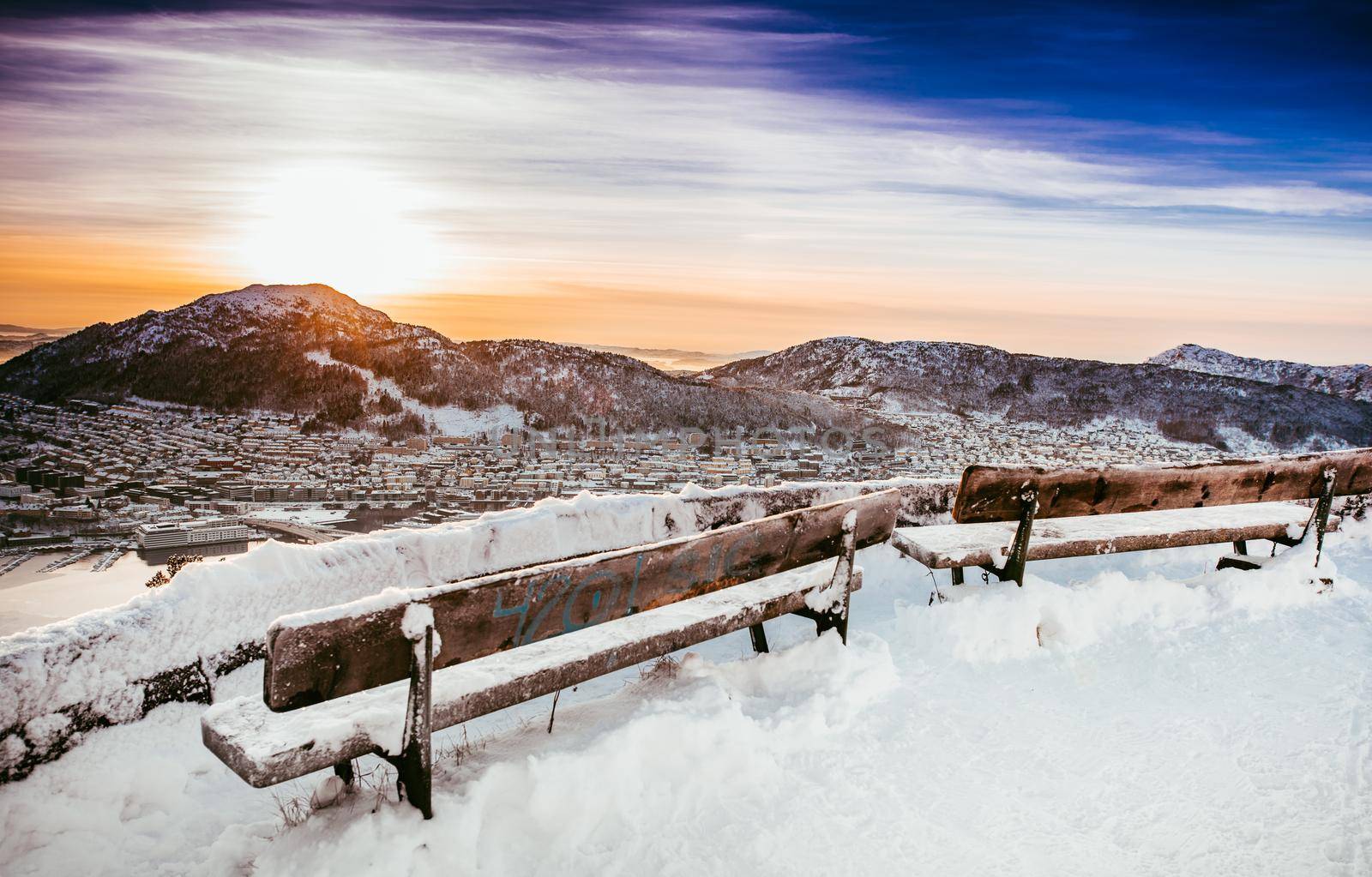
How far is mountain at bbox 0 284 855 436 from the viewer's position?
42406mm

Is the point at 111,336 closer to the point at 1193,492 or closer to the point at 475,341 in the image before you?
the point at 475,341

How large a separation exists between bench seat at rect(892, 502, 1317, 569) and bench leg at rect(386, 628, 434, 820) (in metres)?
2.71

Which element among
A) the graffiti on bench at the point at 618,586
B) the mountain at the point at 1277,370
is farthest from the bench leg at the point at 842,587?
the mountain at the point at 1277,370

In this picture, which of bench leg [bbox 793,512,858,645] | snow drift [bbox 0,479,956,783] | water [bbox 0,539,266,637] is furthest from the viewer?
water [bbox 0,539,266,637]

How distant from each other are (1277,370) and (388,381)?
8087cm

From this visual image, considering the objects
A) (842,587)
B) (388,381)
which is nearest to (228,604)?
(842,587)

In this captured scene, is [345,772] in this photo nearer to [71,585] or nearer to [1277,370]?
[71,585]

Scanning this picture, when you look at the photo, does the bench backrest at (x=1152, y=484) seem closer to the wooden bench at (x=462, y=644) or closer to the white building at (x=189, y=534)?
the wooden bench at (x=462, y=644)

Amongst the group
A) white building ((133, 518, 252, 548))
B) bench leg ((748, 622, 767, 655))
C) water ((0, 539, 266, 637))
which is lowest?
white building ((133, 518, 252, 548))

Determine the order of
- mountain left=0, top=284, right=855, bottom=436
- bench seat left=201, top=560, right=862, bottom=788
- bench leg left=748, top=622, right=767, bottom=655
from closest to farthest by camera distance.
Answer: bench seat left=201, top=560, right=862, bottom=788 → bench leg left=748, top=622, right=767, bottom=655 → mountain left=0, top=284, right=855, bottom=436

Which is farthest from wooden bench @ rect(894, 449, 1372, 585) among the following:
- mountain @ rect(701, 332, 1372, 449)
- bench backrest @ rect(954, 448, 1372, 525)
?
mountain @ rect(701, 332, 1372, 449)

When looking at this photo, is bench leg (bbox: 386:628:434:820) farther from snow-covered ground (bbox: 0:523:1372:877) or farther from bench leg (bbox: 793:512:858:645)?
bench leg (bbox: 793:512:858:645)

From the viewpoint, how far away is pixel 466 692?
231 cm

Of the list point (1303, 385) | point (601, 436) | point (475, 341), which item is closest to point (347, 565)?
point (601, 436)
